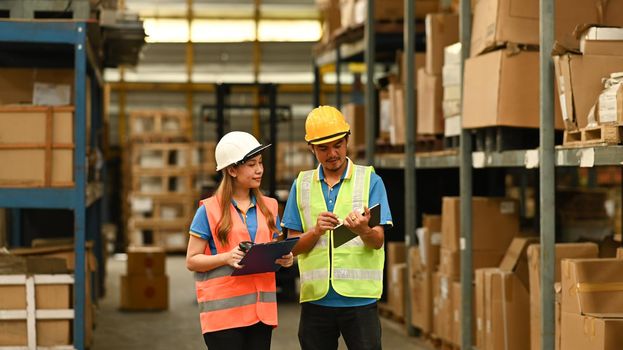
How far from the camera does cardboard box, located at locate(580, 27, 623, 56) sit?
650 centimetres

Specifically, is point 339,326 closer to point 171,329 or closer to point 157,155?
point 171,329

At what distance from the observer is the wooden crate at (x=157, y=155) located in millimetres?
20531

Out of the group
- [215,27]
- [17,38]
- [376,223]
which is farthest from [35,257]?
[215,27]

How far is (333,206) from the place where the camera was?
514cm

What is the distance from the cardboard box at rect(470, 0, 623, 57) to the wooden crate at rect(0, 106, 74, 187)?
3.23m

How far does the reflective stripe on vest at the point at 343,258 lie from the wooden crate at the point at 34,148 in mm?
3386

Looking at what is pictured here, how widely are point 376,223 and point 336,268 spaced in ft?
1.00

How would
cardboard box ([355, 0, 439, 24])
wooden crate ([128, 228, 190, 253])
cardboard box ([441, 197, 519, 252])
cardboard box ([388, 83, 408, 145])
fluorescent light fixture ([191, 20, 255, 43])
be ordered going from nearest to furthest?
cardboard box ([441, 197, 519, 252]) → cardboard box ([388, 83, 408, 145]) → cardboard box ([355, 0, 439, 24]) → wooden crate ([128, 228, 190, 253]) → fluorescent light fixture ([191, 20, 255, 43])

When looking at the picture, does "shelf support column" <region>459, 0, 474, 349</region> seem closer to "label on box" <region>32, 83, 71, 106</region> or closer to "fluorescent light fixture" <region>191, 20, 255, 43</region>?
"label on box" <region>32, 83, 71, 106</region>

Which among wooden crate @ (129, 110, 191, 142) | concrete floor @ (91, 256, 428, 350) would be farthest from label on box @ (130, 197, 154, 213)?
concrete floor @ (91, 256, 428, 350)

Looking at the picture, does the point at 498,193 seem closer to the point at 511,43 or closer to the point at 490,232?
the point at 490,232

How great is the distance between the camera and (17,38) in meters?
7.93

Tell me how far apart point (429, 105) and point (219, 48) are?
48.9 feet

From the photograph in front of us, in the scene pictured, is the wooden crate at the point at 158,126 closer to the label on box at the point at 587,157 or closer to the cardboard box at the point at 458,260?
the cardboard box at the point at 458,260
